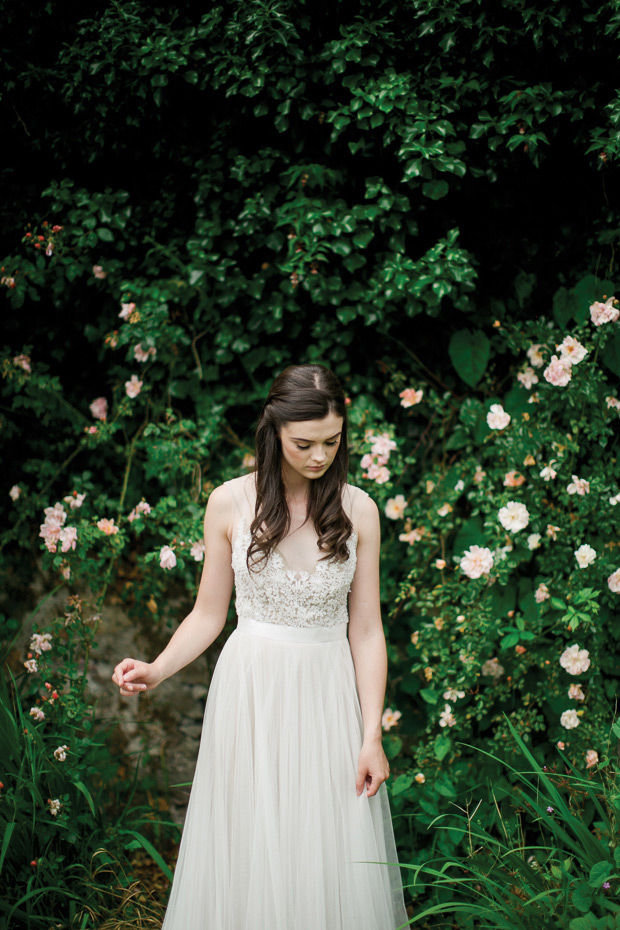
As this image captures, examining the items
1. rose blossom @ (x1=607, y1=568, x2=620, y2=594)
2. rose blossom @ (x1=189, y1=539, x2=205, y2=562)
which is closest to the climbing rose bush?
rose blossom @ (x1=607, y1=568, x2=620, y2=594)

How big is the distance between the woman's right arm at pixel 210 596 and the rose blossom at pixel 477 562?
99cm

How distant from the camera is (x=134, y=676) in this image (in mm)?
1814

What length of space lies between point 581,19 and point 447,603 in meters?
2.20

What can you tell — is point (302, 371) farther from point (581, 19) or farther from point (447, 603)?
point (581, 19)

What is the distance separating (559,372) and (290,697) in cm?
155

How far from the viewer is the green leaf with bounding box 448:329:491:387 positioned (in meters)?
2.90

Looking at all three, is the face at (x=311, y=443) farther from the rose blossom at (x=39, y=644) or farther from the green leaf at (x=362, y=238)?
the rose blossom at (x=39, y=644)

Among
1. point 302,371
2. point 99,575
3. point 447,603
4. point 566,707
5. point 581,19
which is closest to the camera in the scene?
point 302,371

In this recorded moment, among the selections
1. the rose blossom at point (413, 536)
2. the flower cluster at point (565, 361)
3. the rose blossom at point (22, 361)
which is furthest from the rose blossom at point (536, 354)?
the rose blossom at point (22, 361)

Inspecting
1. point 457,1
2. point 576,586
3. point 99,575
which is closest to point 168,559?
point 99,575

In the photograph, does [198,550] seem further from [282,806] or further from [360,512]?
[282,806]

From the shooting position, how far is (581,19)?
8.14 ft

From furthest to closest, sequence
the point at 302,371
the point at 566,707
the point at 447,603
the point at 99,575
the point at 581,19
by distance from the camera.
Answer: the point at 99,575
the point at 447,603
the point at 566,707
the point at 581,19
the point at 302,371

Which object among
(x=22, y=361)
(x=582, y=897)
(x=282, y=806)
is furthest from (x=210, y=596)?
(x=22, y=361)
